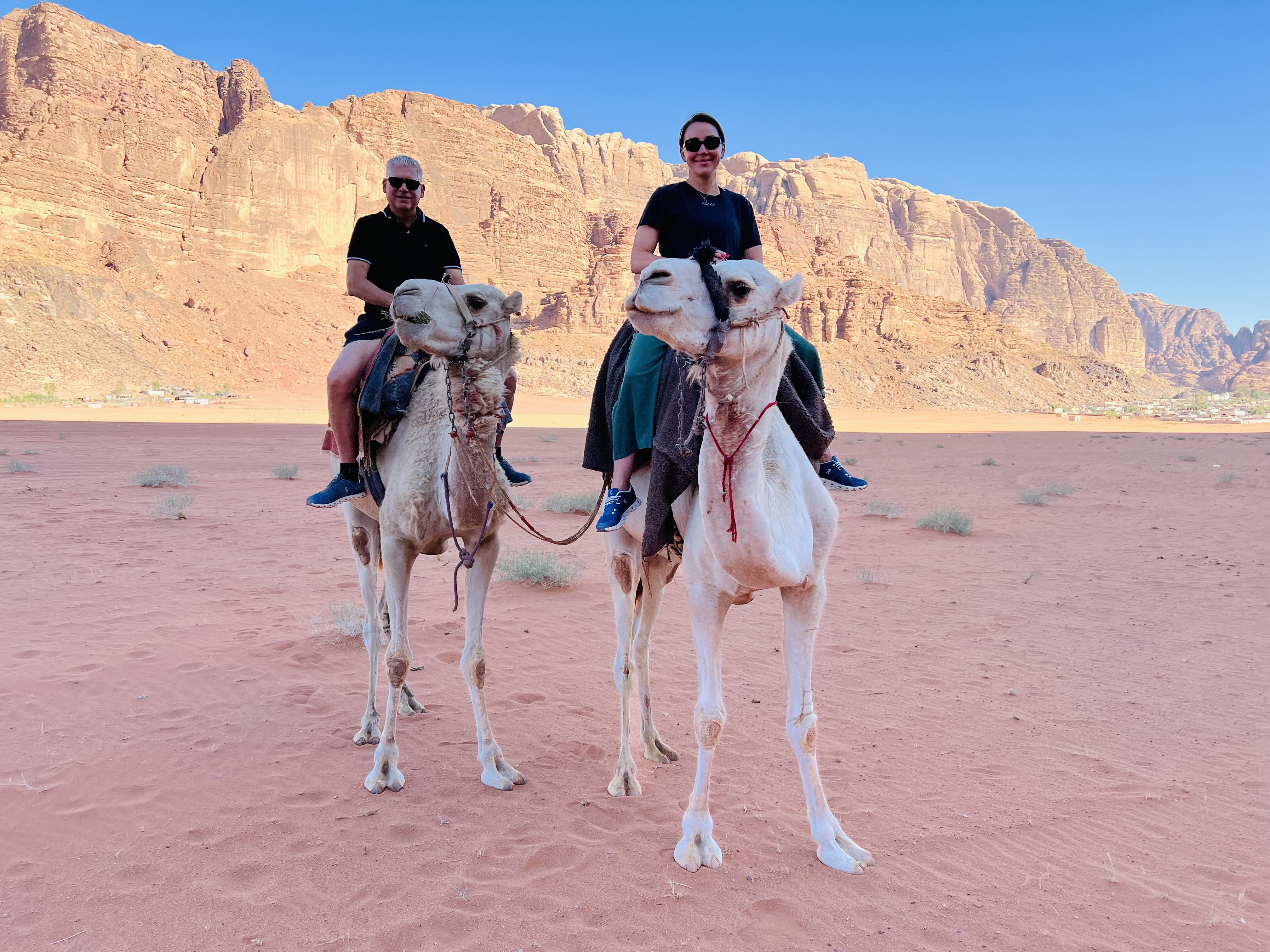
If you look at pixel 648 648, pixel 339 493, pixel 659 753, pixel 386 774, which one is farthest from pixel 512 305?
pixel 659 753

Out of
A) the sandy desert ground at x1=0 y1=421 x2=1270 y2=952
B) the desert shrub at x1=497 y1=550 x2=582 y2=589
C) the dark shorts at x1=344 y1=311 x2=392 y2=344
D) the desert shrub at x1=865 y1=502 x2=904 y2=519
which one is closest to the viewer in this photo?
the sandy desert ground at x1=0 y1=421 x2=1270 y2=952

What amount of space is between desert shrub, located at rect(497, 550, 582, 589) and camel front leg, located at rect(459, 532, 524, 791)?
4.64 m

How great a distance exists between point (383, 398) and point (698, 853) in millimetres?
3172

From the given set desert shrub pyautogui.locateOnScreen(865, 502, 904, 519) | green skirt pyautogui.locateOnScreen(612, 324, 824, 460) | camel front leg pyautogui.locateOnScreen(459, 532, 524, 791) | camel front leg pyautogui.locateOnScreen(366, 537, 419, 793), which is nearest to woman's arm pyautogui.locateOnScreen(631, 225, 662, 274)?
green skirt pyautogui.locateOnScreen(612, 324, 824, 460)

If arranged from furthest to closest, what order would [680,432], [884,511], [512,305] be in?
[884,511], [512,305], [680,432]

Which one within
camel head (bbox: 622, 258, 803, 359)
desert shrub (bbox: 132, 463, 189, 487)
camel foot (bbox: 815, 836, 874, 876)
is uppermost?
camel head (bbox: 622, 258, 803, 359)

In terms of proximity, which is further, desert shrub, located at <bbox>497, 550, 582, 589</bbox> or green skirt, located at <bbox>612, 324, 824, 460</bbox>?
desert shrub, located at <bbox>497, 550, 582, 589</bbox>

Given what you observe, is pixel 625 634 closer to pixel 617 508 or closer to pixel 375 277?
pixel 617 508

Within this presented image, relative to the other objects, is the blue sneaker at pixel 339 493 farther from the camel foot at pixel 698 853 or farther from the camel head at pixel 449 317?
the camel foot at pixel 698 853

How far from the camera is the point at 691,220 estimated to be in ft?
13.6

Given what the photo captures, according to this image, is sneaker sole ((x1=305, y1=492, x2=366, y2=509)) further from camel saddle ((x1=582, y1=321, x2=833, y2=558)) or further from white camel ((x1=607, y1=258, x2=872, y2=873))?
white camel ((x1=607, y1=258, x2=872, y2=873))

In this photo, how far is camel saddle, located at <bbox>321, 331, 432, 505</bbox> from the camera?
4719 millimetres

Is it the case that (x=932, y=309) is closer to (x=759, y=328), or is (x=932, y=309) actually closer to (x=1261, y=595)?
(x=1261, y=595)

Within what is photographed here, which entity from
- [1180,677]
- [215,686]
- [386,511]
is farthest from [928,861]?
[215,686]
